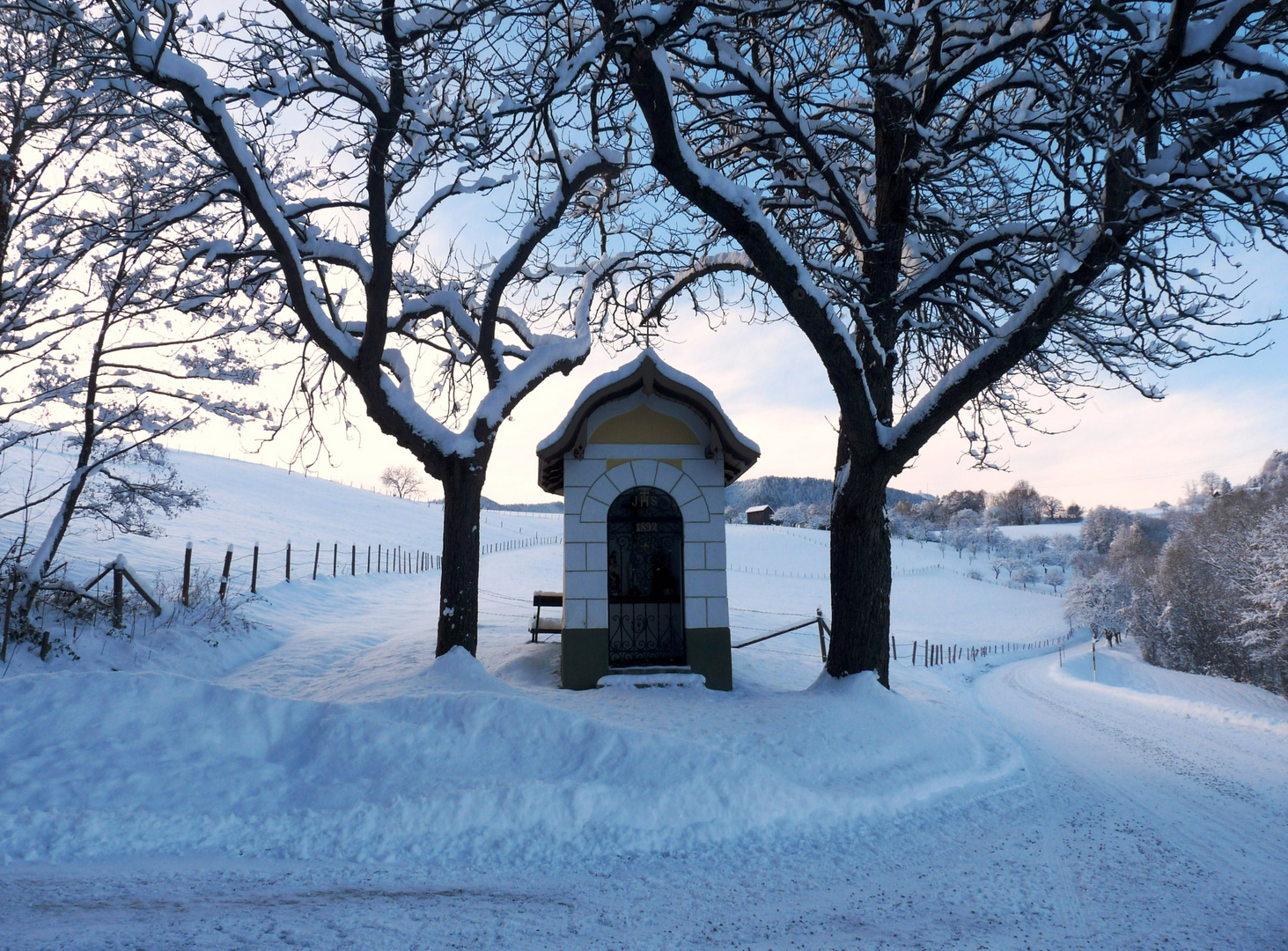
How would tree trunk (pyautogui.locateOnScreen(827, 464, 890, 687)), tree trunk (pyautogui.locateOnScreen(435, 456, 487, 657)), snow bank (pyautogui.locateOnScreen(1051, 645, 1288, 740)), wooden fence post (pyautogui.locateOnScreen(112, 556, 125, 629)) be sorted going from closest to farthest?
tree trunk (pyautogui.locateOnScreen(827, 464, 890, 687)) < tree trunk (pyautogui.locateOnScreen(435, 456, 487, 657)) < wooden fence post (pyautogui.locateOnScreen(112, 556, 125, 629)) < snow bank (pyautogui.locateOnScreen(1051, 645, 1288, 740))

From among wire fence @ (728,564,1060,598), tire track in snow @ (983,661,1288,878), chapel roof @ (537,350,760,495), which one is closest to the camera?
tire track in snow @ (983,661,1288,878)

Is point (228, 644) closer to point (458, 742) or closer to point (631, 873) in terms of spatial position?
point (458, 742)

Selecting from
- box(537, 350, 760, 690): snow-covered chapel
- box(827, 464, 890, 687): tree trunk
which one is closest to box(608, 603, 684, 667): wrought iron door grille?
box(537, 350, 760, 690): snow-covered chapel

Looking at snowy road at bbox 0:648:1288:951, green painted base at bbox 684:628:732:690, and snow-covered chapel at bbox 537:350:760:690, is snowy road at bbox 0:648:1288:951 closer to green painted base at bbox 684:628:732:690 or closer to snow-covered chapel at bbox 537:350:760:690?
green painted base at bbox 684:628:732:690

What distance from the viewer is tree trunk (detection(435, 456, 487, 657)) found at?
846cm

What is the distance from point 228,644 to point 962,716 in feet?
37.9

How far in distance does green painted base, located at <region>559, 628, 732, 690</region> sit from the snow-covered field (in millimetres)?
961

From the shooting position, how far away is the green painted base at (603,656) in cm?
909

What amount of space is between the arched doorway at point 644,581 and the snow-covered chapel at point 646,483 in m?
0.52

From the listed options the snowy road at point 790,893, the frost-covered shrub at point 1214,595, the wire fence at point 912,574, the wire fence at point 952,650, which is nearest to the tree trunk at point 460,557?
the snowy road at point 790,893

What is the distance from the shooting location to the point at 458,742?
5.15 metres

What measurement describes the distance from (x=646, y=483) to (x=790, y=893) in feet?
20.7

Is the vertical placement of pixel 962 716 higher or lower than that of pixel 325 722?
lower

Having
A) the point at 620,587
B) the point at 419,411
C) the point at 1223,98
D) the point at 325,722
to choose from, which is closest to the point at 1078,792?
the point at 1223,98
